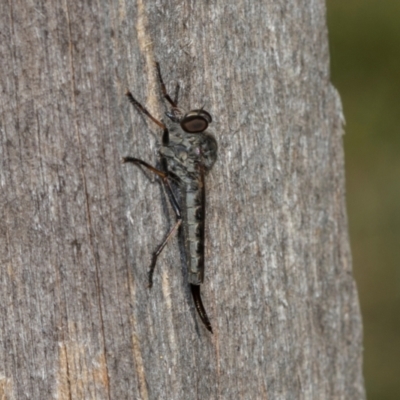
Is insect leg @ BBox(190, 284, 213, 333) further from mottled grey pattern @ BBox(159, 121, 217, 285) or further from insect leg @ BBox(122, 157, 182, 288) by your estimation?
insect leg @ BBox(122, 157, 182, 288)

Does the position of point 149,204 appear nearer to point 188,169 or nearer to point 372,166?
point 188,169

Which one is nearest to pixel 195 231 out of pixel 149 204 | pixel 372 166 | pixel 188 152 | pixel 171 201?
pixel 171 201

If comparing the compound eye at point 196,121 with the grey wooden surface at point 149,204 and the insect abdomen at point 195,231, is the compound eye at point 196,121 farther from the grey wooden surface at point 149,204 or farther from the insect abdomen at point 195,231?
the insect abdomen at point 195,231

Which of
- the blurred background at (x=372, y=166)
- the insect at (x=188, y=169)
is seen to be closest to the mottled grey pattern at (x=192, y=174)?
the insect at (x=188, y=169)

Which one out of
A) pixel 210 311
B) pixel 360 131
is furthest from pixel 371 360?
pixel 210 311

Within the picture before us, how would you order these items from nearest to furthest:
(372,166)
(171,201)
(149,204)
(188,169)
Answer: (149,204) < (171,201) < (188,169) < (372,166)

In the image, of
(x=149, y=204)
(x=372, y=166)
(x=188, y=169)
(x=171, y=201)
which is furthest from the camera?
(x=372, y=166)
